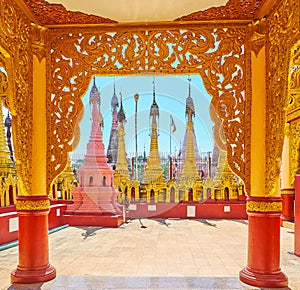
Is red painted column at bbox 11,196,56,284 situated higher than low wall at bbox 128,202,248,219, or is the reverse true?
red painted column at bbox 11,196,56,284

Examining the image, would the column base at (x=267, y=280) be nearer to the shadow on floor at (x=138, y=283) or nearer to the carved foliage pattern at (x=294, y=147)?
the shadow on floor at (x=138, y=283)

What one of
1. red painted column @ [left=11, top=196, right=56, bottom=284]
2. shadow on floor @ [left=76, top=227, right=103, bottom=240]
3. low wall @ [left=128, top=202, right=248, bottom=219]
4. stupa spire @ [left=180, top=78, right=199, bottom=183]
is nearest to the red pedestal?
low wall @ [left=128, top=202, right=248, bottom=219]

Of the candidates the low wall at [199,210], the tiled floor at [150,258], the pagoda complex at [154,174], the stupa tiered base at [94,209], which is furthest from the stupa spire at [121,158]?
the tiled floor at [150,258]

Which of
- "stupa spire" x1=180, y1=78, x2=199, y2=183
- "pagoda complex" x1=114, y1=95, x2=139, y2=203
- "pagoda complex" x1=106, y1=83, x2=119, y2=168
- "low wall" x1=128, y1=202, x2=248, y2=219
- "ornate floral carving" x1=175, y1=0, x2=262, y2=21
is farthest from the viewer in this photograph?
"pagoda complex" x1=106, y1=83, x2=119, y2=168

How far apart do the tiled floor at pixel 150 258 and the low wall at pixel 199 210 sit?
57.0 inches

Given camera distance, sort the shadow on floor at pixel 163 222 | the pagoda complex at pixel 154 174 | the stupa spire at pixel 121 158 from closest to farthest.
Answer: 1. the shadow on floor at pixel 163 222
2. the pagoda complex at pixel 154 174
3. the stupa spire at pixel 121 158

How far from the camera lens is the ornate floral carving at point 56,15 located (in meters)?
3.43

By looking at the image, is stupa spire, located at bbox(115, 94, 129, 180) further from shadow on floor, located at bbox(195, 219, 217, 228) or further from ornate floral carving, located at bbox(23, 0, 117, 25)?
ornate floral carving, located at bbox(23, 0, 117, 25)

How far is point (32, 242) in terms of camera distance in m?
3.70

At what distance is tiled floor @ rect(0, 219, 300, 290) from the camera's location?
3773 millimetres

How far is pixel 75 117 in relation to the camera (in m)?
3.87

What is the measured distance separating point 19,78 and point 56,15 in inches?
30.9

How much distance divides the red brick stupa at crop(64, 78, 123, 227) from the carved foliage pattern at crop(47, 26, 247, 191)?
186 inches

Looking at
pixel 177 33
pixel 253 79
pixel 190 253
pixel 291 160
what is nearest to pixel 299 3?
pixel 253 79
